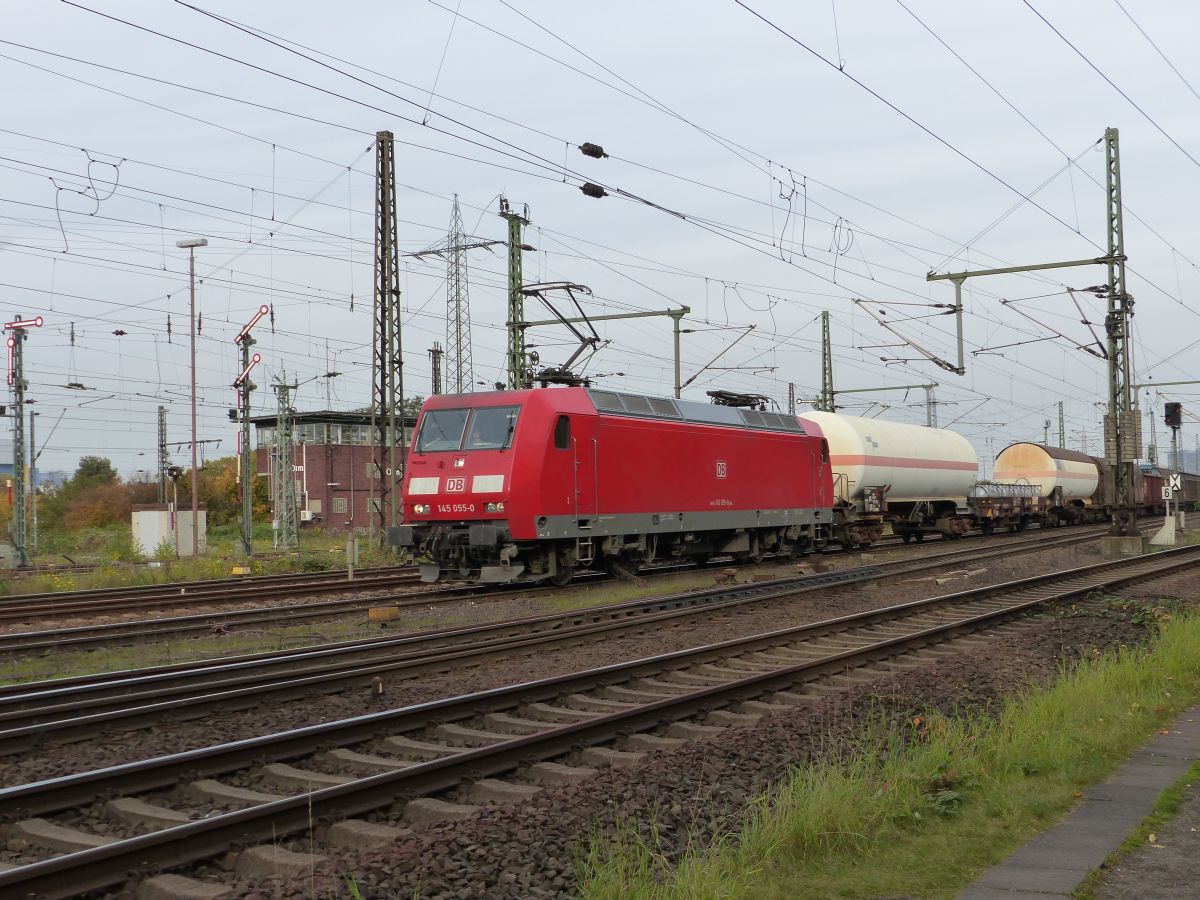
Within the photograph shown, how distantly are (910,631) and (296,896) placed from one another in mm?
10553

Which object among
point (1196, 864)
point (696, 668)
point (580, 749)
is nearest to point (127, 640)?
point (696, 668)

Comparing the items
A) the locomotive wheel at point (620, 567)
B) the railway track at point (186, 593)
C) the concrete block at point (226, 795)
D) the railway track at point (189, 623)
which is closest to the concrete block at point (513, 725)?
the concrete block at point (226, 795)

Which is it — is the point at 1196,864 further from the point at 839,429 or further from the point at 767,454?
the point at 839,429

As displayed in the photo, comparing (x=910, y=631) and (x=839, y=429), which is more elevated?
(x=839, y=429)

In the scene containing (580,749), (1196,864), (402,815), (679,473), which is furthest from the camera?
(679,473)

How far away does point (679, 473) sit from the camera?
21.1 meters

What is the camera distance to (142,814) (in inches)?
239

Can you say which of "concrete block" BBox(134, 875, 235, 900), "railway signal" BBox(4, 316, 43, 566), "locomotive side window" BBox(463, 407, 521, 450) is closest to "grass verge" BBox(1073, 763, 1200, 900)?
"concrete block" BBox(134, 875, 235, 900)

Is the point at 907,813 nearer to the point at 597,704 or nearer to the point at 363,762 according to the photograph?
the point at 363,762

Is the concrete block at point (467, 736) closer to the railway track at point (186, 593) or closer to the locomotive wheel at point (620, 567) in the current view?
the railway track at point (186, 593)

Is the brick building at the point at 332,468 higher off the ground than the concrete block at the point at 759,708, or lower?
higher

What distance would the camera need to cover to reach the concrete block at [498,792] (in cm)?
655

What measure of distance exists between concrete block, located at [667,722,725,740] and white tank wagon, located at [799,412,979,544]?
18.7 meters

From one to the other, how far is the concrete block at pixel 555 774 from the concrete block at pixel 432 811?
75 centimetres
